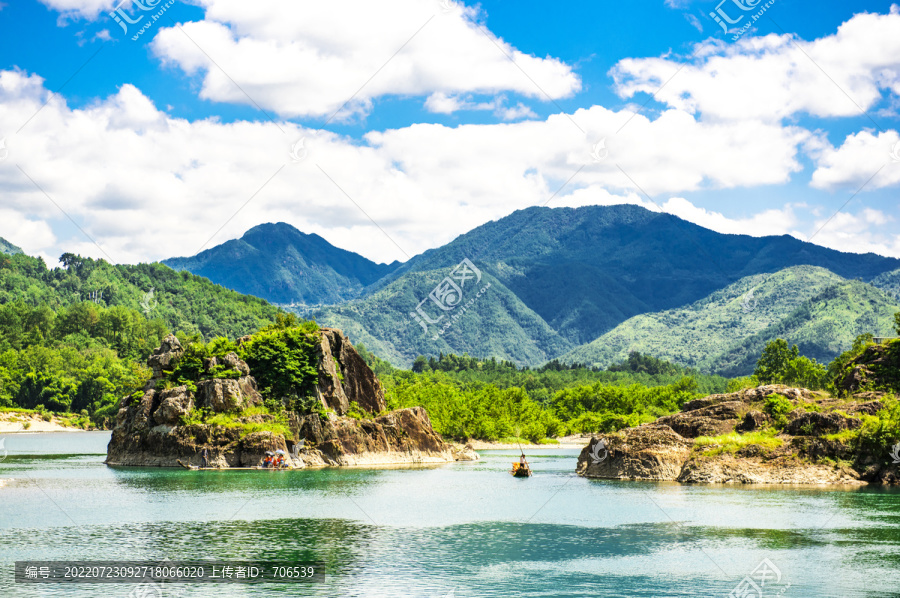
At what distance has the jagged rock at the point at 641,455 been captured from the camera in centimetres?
6600

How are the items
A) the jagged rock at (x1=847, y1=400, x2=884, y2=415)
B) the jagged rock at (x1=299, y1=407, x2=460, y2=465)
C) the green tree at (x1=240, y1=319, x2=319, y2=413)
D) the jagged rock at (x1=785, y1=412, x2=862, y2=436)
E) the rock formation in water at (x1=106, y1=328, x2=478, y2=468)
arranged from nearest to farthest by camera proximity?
the jagged rock at (x1=785, y1=412, x2=862, y2=436) < the jagged rock at (x1=847, y1=400, x2=884, y2=415) < the rock formation in water at (x1=106, y1=328, x2=478, y2=468) < the jagged rock at (x1=299, y1=407, x2=460, y2=465) < the green tree at (x1=240, y1=319, x2=319, y2=413)

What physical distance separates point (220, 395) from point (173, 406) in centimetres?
413

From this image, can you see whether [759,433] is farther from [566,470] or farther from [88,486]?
[88,486]

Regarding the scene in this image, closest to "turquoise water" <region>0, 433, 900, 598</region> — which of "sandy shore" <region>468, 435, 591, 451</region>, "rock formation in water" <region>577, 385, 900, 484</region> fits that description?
"rock formation in water" <region>577, 385, 900, 484</region>

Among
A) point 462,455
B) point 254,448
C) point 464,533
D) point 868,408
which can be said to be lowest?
point 464,533

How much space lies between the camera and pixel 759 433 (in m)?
66.7

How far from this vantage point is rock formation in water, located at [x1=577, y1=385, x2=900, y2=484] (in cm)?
6197

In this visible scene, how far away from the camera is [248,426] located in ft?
240

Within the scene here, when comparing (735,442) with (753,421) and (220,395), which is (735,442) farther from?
(220,395)

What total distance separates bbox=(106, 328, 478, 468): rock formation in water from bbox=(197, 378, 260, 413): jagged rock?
88 millimetres

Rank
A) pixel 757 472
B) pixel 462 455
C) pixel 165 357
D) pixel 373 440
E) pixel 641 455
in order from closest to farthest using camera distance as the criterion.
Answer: pixel 757 472
pixel 641 455
pixel 165 357
pixel 373 440
pixel 462 455

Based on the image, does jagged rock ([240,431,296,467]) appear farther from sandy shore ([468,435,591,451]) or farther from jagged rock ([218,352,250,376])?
sandy shore ([468,435,591,451])

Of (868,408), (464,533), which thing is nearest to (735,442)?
(868,408)

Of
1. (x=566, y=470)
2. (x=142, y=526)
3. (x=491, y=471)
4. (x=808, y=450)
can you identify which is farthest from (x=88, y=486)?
(x=808, y=450)
